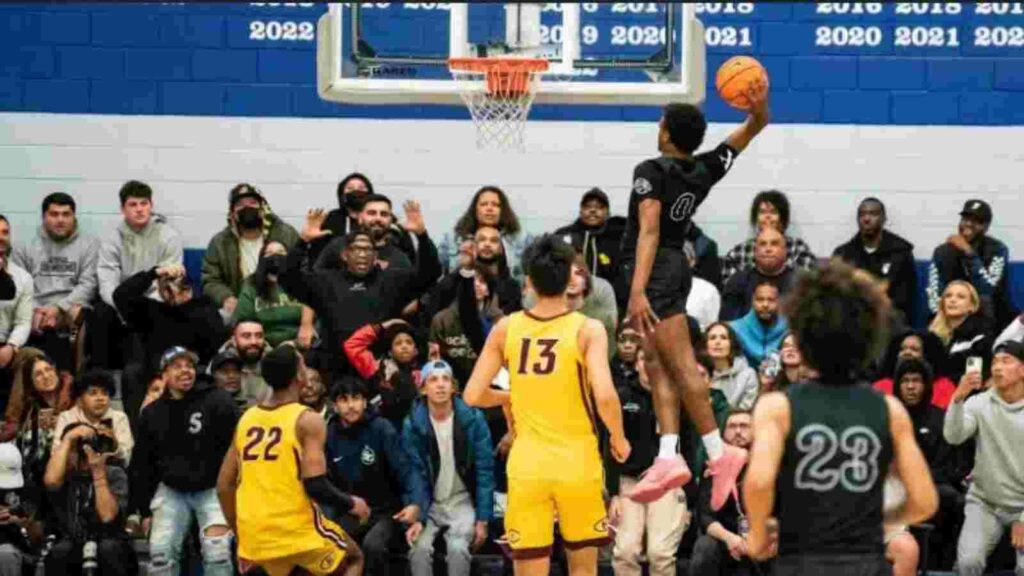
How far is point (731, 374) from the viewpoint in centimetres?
1466

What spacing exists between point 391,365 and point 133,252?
2.47 meters

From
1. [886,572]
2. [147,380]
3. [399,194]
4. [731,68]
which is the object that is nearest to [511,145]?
[399,194]

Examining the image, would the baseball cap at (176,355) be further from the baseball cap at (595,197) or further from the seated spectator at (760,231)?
the seated spectator at (760,231)

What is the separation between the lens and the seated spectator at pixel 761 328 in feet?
49.8

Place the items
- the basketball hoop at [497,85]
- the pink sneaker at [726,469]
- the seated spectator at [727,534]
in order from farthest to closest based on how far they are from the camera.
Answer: the seated spectator at [727,534], the basketball hoop at [497,85], the pink sneaker at [726,469]

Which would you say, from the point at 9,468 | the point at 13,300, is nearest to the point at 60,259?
the point at 13,300

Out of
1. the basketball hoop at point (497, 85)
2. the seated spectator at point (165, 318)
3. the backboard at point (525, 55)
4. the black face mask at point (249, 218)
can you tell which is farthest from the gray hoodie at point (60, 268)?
the basketball hoop at point (497, 85)

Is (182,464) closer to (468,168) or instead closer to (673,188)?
(468,168)

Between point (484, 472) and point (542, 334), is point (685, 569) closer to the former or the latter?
point (484, 472)

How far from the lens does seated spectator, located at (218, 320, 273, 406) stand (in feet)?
49.3

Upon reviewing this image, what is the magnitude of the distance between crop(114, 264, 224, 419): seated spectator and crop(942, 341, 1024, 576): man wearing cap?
497 cm

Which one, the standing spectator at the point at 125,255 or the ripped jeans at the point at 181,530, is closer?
the ripped jeans at the point at 181,530

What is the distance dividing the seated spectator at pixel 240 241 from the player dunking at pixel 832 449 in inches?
339

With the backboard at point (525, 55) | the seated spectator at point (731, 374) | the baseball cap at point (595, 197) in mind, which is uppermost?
the backboard at point (525, 55)
